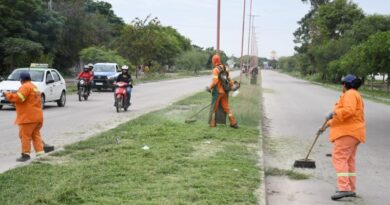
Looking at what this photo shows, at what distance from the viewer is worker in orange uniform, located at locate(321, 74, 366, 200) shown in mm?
7480

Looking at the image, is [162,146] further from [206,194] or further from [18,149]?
[206,194]

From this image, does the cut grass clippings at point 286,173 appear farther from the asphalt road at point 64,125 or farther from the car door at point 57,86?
the car door at point 57,86

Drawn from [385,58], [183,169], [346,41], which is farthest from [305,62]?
[183,169]

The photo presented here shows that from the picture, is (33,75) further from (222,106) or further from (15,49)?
(15,49)

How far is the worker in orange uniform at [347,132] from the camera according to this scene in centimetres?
748

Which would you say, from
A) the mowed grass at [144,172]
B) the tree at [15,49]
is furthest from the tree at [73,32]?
the mowed grass at [144,172]

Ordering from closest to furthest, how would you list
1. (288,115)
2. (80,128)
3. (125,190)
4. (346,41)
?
(125,190) < (80,128) < (288,115) < (346,41)

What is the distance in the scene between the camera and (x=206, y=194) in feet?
22.4

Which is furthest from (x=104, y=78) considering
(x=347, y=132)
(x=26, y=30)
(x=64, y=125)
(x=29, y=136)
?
(x=347, y=132)

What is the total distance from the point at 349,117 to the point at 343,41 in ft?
209

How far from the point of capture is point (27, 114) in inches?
383

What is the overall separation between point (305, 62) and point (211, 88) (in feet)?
259

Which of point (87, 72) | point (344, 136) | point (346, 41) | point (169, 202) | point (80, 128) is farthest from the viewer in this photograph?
point (346, 41)

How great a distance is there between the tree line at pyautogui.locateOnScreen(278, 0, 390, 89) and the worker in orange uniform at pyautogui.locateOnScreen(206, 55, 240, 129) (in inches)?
1017
